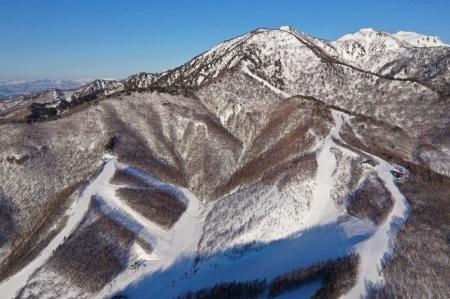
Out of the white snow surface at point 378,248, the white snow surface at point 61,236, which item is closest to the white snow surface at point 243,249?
the white snow surface at point 378,248

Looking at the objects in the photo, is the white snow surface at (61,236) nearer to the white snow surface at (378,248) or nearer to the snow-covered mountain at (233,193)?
the snow-covered mountain at (233,193)

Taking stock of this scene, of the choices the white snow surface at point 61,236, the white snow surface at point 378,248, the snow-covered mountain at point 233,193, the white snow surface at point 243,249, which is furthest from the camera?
the white snow surface at point 61,236

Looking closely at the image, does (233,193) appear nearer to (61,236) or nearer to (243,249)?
(243,249)

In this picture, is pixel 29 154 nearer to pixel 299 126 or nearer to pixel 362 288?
pixel 299 126

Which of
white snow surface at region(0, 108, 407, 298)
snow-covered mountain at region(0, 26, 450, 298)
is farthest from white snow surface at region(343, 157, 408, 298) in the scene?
snow-covered mountain at region(0, 26, 450, 298)

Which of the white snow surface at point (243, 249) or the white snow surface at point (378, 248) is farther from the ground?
the white snow surface at point (378, 248)

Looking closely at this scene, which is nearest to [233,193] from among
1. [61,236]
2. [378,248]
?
[61,236]

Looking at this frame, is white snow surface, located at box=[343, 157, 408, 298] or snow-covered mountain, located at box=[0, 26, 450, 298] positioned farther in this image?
snow-covered mountain, located at box=[0, 26, 450, 298]

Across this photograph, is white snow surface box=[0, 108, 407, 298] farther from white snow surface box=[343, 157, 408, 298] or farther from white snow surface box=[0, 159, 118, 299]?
white snow surface box=[0, 159, 118, 299]
